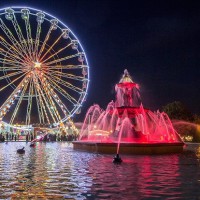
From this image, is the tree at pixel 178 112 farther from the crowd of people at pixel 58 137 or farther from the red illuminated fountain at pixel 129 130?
the red illuminated fountain at pixel 129 130

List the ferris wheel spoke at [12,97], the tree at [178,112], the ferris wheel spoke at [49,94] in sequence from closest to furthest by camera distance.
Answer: the ferris wheel spoke at [12,97] < the ferris wheel spoke at [49,94] < the tree at [178,112]

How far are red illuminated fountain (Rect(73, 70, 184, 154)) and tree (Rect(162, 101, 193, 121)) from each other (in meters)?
41.2

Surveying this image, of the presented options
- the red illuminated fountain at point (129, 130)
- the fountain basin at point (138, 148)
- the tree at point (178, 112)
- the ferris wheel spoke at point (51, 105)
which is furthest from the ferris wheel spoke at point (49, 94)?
the tree at point (178, 112)

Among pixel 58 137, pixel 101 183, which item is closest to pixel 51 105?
pixel 58 137

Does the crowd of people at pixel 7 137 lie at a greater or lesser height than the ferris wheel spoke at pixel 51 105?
lesser

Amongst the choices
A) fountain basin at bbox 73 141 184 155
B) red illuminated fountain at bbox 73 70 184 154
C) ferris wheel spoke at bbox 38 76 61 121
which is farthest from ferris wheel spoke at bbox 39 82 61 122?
fountain basin at bbox 73 141 184 155

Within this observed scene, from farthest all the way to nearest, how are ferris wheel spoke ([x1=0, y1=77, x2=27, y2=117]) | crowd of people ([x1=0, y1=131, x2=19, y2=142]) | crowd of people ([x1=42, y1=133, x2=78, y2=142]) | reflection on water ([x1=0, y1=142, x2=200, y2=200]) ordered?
crowd of people ([x1=42, y1=133, x2=78, y2=142])
crowd of people ([x1=0, y1=131, x2=19, y2=142])
ferris wheel spoke ([x1=0, y1=77, x2=27, y2=117])
reflection on water ([x1=0, y1=142, x2=200, y2=200])

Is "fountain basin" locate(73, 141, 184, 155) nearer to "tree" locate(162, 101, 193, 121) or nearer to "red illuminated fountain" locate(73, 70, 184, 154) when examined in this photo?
"red illuminated fountain" locate(73, 70, 184, 154)

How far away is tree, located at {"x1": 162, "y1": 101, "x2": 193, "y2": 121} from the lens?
6888cm

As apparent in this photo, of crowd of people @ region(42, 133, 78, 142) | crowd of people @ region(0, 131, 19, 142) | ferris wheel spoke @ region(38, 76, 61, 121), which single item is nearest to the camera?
ferris wheel spoke @ region(38, 76, 61, 121)

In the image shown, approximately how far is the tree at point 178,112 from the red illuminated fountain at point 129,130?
4124 cm

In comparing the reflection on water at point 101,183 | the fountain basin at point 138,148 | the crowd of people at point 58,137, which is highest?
the crowd of people at point 58,137

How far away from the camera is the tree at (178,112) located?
68.9m

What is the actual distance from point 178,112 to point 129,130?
48.0 metres
